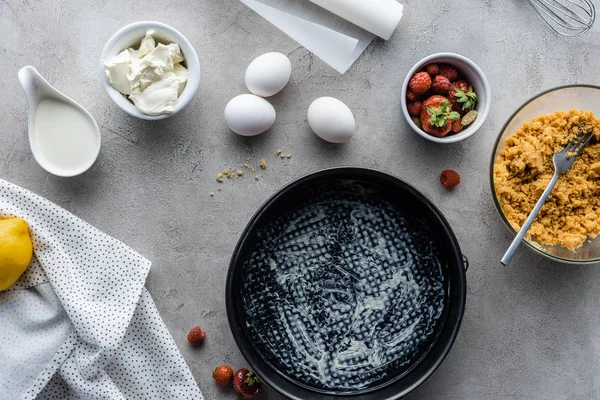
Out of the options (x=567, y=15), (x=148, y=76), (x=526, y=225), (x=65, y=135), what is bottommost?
(x=65, y=135)

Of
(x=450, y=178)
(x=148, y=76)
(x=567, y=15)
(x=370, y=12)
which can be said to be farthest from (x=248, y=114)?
(x=567, y=15)

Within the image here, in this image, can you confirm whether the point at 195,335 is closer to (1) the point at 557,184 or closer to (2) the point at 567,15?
(1) the point at 557,184

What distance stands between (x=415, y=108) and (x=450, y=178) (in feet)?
0.52

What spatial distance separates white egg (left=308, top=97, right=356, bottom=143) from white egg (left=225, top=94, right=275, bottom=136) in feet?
0.29

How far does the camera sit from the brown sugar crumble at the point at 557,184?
112 cm

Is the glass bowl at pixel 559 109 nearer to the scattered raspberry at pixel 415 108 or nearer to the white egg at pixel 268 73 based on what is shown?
the scattered raspberry at pixel 415 108

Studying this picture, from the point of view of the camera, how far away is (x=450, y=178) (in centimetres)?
119

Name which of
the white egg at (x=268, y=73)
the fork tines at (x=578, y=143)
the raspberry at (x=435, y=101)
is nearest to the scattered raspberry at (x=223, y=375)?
the white egg at (x=268, y=73)

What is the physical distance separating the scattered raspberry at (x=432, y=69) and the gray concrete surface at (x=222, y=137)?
6 centimetres

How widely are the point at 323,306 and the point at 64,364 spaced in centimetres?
52

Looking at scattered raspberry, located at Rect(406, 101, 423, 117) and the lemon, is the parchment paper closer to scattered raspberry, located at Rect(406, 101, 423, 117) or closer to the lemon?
scattered raspberry, located at Rect(406, 101, 423, 117)

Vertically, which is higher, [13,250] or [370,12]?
[370,12]

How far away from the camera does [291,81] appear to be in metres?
1.21

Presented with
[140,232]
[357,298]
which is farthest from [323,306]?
[140,232]
